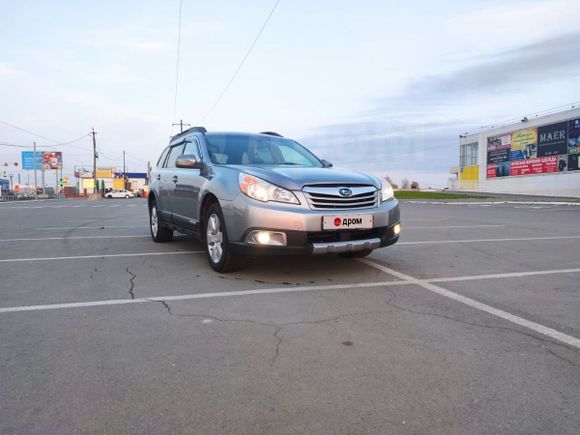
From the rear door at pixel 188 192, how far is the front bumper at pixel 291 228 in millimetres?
1135

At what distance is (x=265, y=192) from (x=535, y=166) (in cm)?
4874

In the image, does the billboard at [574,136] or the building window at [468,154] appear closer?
the billboard at [574,136]

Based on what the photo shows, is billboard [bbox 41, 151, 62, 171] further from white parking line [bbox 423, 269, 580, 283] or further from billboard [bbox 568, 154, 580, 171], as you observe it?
white parking line [bbox 423, 269, 580, 283]

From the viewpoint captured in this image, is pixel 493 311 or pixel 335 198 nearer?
pixel 493 311

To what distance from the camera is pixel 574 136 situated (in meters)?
41.4

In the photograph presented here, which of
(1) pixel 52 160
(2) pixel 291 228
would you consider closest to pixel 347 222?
(2) pixel 291 228

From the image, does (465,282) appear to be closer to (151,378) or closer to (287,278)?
(287,278)

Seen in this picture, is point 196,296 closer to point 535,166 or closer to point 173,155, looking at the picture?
point 173,155

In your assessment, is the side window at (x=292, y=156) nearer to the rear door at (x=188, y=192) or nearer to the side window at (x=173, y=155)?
the rear door at (x=188, y=192)

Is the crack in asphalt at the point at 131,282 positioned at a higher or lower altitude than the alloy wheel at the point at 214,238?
lower

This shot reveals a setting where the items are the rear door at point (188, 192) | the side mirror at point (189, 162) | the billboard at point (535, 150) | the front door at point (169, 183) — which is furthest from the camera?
the billboard at point (535, 150)

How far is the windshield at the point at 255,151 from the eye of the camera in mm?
5902

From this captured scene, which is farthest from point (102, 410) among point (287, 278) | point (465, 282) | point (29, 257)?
point (29, 257)

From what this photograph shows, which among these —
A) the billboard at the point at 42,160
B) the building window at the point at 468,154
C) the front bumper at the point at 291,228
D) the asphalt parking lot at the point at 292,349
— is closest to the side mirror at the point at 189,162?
the front bumper at the point at 291,228
